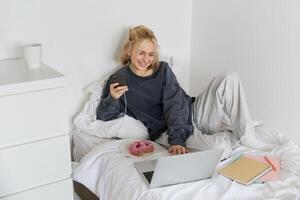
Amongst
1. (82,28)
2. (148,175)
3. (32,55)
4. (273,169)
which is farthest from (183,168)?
(82,28)

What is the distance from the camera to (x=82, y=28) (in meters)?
2.12

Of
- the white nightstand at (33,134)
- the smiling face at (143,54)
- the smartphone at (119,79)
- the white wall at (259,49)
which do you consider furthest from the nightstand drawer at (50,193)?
the white wall at (259,49)

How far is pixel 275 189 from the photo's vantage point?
63.1 inches

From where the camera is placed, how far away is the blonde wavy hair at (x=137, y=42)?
6.77ft

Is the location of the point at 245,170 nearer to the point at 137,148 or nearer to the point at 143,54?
the point at 137,148

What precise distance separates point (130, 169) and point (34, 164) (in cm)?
40

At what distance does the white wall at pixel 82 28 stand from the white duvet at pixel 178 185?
17.1 inches

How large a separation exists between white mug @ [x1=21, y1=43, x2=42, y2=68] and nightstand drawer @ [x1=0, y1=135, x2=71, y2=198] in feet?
1.15

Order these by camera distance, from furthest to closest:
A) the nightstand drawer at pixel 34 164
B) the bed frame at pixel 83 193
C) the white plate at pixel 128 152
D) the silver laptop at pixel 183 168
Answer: the bed frame at pixel 83 193 < the white plate at pixel 128 152 < the nightstand drawer at pixel 34 164 < the silver laptop at pixel 183 168

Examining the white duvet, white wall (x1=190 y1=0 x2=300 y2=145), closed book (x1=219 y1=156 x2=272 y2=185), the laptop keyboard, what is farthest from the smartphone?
white wall (x1=190 y1=0 x2=300 y2=145)

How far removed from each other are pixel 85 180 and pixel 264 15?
1277 millimetres

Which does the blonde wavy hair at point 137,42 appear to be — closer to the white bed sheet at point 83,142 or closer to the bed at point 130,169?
the bed at point 130,169

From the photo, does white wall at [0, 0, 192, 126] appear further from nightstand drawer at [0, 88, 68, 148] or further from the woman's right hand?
nightstand drawer at [0, 88, 68, 148]

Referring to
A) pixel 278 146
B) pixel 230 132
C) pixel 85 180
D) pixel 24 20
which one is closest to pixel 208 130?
pixel 230 132
